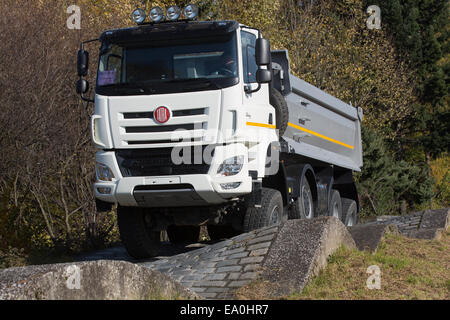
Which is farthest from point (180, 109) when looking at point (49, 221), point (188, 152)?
point (49, 221)

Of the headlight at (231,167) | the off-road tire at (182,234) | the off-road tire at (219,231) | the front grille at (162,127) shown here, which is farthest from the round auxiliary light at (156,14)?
the off-road tire at (219,231)

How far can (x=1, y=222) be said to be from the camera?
35.4ft

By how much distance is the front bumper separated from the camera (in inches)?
315

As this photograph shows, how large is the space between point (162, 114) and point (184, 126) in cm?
31

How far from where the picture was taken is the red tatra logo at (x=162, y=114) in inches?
317

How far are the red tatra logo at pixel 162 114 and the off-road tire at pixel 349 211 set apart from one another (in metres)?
6.91

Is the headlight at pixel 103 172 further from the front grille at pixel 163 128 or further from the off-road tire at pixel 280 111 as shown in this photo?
the off-road tire at pixel 280 111

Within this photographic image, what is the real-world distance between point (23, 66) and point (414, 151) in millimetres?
28603

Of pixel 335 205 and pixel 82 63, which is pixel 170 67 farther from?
pixel 335 205

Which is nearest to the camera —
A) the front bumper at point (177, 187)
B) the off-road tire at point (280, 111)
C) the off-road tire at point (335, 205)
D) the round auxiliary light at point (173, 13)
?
the front bumper at point (177, 187)

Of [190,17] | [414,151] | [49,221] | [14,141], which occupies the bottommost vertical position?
[414,151]

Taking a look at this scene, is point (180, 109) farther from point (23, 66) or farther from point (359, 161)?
point (359, 161)

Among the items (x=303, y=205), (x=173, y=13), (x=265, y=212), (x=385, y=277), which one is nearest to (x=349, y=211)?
(x=303, y=205)

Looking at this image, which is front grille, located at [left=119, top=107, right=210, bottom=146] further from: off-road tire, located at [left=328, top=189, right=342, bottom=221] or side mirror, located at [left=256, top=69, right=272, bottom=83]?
off-road tire, located at [left=328, top=189, right=342, bottom=221]
